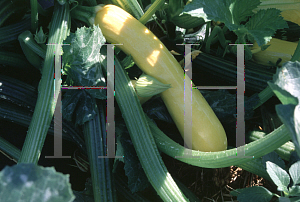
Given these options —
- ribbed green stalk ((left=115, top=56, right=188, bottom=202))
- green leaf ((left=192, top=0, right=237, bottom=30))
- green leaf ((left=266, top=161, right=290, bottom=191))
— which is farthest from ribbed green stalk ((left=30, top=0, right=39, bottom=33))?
green leaf ((left=266, top=161, right=290, bottom=191))

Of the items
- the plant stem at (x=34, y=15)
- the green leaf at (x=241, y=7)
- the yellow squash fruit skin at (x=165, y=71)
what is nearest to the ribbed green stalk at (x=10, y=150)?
the plant stem at (x=34, y=15)

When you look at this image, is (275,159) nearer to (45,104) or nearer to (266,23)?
(266,23)

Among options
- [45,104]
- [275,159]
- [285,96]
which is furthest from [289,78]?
[45,104]

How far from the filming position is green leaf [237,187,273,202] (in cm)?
108

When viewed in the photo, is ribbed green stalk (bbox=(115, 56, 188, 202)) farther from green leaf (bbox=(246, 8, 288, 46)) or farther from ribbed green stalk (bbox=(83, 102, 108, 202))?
green leaf (bbox=(246, 8, 288, 46))

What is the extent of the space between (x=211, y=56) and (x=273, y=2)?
40 cm

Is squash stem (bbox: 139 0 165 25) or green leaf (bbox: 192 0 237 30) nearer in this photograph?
green leaf (bbox: 192 0 237 30)

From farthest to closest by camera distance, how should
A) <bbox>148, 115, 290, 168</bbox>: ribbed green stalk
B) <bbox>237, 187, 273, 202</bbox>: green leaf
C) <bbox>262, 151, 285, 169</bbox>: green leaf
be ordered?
<bbox>262, 151, 285, 169</bbox>: green leaf, <bbox>237, 187, 273, 202</bbox>: green leaf, <bbox>148, 115, 290, 168</bbox>: ribbed green stalk

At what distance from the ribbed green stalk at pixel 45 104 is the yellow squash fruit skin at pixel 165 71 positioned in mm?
170

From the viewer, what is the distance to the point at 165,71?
4.32ft

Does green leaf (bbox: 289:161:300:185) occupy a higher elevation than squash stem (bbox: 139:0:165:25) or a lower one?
lower

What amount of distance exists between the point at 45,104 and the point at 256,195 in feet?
2.74

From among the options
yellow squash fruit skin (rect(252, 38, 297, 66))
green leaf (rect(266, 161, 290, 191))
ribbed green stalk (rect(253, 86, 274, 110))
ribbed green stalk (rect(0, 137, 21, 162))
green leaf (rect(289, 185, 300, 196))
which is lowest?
ribbed green stalk (rect(0, 137, 21, 162))

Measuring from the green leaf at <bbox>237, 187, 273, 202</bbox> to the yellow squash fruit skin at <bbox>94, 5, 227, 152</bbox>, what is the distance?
0.79 ft
